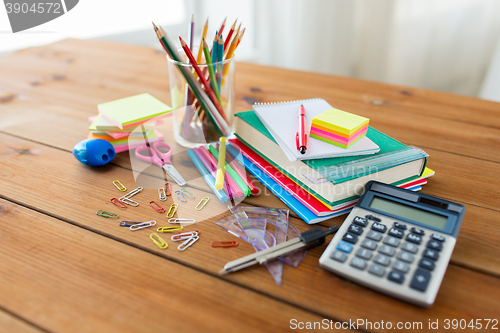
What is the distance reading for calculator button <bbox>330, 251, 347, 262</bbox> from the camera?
1.86ft

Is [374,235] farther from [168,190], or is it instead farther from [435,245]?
[168,190]

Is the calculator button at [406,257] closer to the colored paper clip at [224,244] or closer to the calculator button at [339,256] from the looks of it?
the calculator button at [339,256]

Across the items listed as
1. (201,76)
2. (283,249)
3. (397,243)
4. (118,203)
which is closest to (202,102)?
(201,76)

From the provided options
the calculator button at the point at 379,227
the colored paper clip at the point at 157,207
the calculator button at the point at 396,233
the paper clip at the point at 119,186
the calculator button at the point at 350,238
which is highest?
the calculator button at the point at 396,233

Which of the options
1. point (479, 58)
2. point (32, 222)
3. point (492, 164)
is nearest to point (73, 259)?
point (32, 222)

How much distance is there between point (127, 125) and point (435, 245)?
26.2 inches

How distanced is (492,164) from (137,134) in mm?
814

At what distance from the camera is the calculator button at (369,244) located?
574 millimetres

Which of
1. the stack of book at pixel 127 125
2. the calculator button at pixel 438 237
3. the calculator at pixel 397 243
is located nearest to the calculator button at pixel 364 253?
Answer: the calculator at pixel 397 243

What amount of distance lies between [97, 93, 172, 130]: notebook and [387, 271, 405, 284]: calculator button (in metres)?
0.63

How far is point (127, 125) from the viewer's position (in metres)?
0.87

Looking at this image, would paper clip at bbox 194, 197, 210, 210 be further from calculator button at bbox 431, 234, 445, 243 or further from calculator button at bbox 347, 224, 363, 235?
calculator button at bbox 431, 234, 445, 243

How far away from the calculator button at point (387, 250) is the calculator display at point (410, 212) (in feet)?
0.27

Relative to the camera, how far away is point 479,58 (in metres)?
2.29
